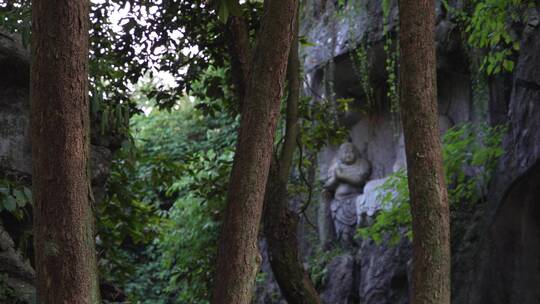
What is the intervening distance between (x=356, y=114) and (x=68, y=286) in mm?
9499

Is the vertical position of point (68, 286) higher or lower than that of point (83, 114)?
lower

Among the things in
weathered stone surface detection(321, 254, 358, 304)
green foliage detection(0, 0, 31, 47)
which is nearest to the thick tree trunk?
green foliage detection(0, 0, 31, 47)

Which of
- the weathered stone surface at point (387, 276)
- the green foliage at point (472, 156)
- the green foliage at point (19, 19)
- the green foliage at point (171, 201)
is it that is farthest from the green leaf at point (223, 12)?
the weathered stone surface at point (387, 276)

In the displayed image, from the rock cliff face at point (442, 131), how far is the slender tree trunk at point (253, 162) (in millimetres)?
3590

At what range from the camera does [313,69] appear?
1216 cm

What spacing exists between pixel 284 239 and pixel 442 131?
5115 mm

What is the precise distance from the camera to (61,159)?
312 centimetres

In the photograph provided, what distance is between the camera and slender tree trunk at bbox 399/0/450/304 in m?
4.34

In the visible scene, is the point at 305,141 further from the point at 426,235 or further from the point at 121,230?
the point at 426,235

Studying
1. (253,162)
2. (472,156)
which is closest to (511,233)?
(472,156)

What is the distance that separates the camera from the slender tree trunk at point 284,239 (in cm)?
571

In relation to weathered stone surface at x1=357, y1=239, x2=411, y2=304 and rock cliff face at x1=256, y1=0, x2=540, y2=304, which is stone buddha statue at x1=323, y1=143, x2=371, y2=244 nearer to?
rock cliff face at x1=256, y1=0, x2=540, y2=304

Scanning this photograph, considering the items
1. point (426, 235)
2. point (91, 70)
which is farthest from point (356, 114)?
point (426, 235)

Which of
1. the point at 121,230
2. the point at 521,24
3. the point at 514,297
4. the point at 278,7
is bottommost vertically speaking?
the point at 514,297
